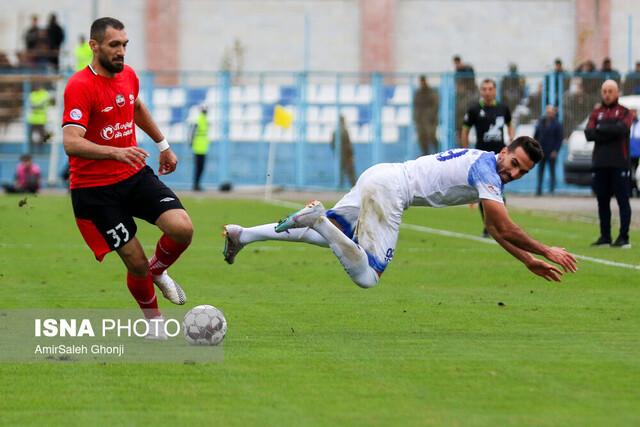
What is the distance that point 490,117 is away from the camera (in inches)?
805

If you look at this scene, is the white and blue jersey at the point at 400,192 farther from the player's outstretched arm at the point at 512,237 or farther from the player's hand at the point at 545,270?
the player's hand at the point at 545,270

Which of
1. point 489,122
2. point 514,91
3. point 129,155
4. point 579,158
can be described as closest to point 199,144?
point 514,91

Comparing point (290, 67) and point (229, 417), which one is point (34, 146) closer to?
point (290, 67)

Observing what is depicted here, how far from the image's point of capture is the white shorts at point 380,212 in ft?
35.2

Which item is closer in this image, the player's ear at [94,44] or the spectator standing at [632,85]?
the player's ear at [94,44]

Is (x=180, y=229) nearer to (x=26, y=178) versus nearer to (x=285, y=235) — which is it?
(x=285, y=235)

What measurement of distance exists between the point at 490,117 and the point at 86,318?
33.5 ft

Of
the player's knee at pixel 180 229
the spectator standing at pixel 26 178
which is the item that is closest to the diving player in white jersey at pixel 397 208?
the player's knee at pixel 180 229

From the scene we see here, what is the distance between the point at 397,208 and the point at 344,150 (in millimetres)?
28115

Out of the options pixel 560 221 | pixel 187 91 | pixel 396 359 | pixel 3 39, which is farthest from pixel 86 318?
pixel 3 39

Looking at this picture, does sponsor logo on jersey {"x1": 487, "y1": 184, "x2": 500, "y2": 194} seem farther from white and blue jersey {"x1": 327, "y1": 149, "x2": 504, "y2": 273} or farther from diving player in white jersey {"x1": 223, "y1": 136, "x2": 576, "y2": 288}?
white and blue jersey {"x1": 327, "y1": 149, "x2": 504, "y2": 273}

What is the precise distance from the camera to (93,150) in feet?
32.1

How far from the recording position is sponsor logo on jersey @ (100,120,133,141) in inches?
400

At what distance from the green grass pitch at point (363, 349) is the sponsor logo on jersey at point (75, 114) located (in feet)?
5.80
